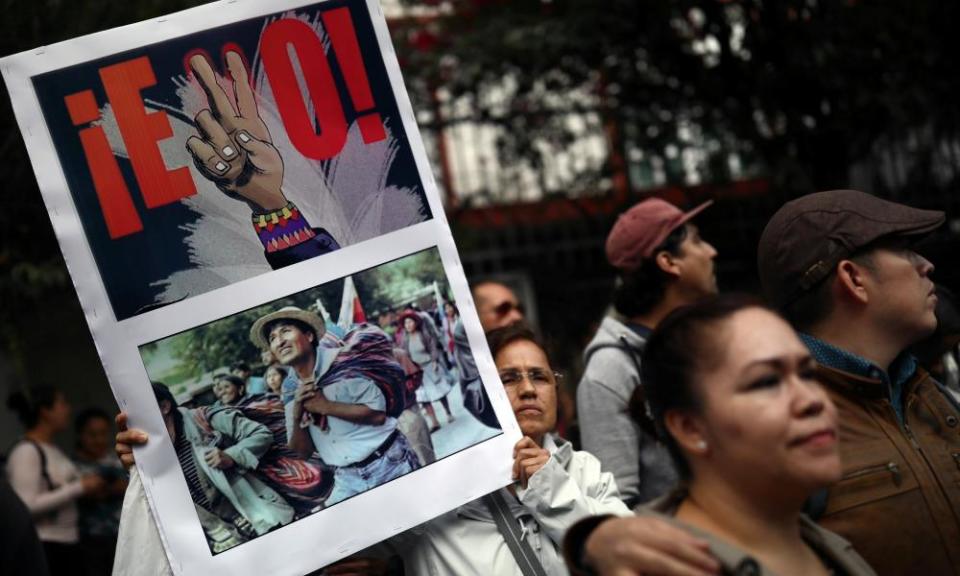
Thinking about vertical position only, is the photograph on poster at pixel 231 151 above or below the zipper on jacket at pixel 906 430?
above

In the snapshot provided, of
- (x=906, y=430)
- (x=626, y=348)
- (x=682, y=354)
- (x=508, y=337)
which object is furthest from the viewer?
(x=626, y=348)

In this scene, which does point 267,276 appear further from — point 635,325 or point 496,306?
point 496,306

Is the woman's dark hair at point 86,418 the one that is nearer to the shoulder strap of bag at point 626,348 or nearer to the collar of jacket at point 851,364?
the shoulder strap of bag at point 626,348

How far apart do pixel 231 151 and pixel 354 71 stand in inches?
15.4

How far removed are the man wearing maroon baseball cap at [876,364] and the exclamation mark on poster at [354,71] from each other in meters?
1.05

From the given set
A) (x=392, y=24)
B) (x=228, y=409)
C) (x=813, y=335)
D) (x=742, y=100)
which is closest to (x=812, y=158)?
(x=742, y=100)

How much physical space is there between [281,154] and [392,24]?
7.48m

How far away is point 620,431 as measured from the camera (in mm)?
3859

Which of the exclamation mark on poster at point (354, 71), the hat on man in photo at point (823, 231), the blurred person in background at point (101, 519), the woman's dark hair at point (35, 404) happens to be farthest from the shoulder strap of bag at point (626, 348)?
the woman's dark hair at point (35, 404)

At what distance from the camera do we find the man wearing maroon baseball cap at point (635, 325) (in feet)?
12.7

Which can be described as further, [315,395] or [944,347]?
[944,347]

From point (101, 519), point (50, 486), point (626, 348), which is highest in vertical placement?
point (626, 348)

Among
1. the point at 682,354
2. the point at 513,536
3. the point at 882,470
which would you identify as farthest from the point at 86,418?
the point at 682,354

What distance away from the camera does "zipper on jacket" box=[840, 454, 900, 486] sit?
277cm
